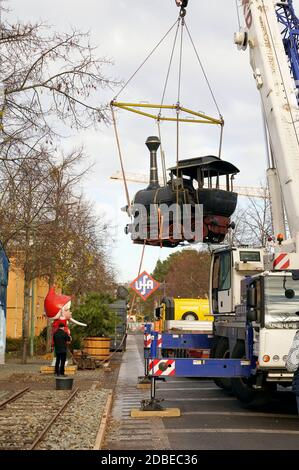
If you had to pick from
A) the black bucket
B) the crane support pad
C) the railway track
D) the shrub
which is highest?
the shrub

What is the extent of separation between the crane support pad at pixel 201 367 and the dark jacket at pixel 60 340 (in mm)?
6289

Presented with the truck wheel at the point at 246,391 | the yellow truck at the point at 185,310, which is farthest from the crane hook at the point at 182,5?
the yellow truck at the point at 185,310

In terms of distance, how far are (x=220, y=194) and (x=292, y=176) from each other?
2544 mm

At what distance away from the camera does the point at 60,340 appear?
697 inches

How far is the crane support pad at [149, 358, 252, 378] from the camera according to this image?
11.8 metres

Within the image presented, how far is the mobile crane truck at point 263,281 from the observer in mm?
11297

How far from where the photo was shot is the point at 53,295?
20.1 m

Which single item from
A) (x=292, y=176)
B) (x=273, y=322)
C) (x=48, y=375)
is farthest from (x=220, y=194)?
(x=48, y=375)

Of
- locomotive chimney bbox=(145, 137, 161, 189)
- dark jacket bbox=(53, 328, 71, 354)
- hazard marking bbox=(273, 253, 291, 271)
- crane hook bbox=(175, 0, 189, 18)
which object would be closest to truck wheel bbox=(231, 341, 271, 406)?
hazard marking bbox=(273, 253, 291, 271)

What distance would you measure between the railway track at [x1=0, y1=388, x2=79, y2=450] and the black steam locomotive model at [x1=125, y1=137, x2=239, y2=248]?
12.6ft

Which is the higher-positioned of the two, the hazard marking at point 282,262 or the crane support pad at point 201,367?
the hazard marking at point 282,262

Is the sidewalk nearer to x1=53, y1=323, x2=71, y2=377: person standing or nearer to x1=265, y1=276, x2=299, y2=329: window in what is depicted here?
x1=53, y1=323, x2=71, y2=377: person standing

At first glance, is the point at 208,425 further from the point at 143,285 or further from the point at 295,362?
the point at 143,285

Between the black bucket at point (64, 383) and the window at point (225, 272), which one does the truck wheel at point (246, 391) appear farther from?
the black bucket at point (64, 383)
